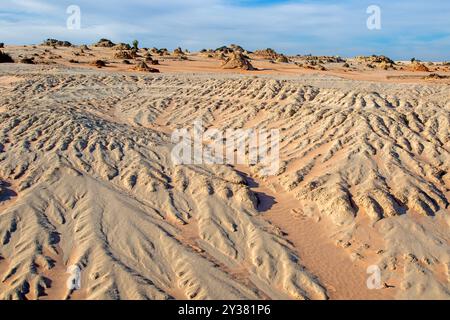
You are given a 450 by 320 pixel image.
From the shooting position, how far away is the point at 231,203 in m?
14.3

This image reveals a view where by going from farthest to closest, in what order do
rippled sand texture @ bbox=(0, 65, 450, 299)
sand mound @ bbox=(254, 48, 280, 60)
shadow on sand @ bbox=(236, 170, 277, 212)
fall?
sand mound @ bbox=(254, 48, 280, 60) < shadow on sand @ bbox=(236, 170, 277, 212) < rippled sand texture @ bbox=(0, 65, 450, 299)

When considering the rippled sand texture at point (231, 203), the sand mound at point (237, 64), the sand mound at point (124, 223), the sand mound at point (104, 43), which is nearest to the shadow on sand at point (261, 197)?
the rippled sand texture at point (231, 203)

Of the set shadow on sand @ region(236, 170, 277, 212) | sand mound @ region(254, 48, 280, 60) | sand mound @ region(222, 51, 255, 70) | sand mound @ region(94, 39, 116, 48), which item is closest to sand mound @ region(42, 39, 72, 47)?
sand mound @ region(94, 39, 116, 48)

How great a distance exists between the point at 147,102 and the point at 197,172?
26.4 ft

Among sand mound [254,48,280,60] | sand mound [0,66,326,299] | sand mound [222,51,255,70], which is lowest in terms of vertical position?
sand mound [0,66,326,299]

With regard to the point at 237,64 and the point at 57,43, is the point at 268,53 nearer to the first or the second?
the point at 237,64

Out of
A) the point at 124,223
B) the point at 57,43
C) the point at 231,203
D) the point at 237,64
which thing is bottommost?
the point at 124,223

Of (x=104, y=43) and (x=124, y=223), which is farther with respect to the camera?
(x=104, y=43)

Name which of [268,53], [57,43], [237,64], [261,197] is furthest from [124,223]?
[57,43]

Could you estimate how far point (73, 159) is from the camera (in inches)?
625

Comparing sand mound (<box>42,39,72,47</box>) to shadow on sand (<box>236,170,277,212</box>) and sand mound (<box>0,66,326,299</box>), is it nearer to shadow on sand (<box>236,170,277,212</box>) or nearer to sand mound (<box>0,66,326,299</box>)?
sand mound (<box>0,66,326,299</box>)

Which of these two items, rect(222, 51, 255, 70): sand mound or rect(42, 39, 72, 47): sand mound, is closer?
rect(222, 51, 255, 70): sand mound

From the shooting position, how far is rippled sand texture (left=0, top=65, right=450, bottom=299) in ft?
37.3

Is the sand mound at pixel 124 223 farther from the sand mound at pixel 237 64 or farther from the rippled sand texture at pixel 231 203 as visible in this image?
the sand mound at pixel 237 64
